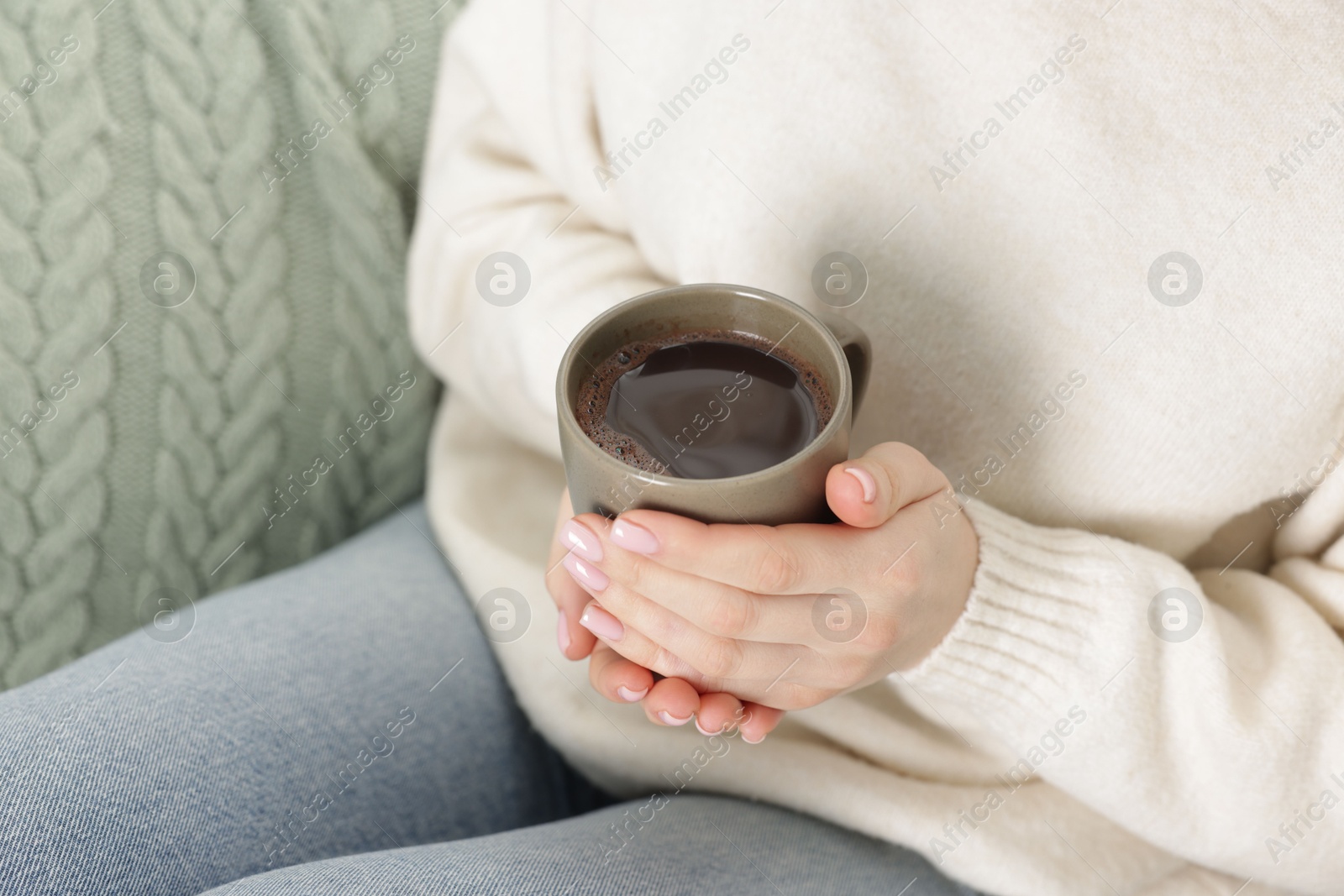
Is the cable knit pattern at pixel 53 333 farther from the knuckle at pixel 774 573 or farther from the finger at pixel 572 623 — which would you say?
the knuckle at pixel 774 573

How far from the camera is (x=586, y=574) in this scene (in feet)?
1.82

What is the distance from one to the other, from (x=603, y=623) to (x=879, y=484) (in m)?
0.19

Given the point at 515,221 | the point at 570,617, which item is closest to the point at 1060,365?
the point at 570,617

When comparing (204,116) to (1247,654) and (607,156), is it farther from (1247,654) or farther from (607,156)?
(1247,654)

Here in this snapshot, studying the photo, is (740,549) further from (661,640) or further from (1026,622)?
(1026,622)

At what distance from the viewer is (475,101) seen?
91cm

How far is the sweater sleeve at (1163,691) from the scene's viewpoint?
657mm

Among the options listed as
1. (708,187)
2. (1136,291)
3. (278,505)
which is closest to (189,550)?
(278,505)

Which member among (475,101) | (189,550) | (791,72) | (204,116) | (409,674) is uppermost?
(791,72)

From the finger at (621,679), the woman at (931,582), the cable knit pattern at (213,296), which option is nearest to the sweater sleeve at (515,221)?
the woman at (931,582)

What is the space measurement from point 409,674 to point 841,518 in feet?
1.43

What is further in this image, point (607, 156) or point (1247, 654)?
point (607, 156)

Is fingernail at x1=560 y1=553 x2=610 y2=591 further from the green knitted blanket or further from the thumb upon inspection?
the green knitted blanket

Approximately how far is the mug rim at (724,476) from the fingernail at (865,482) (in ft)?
0.09
